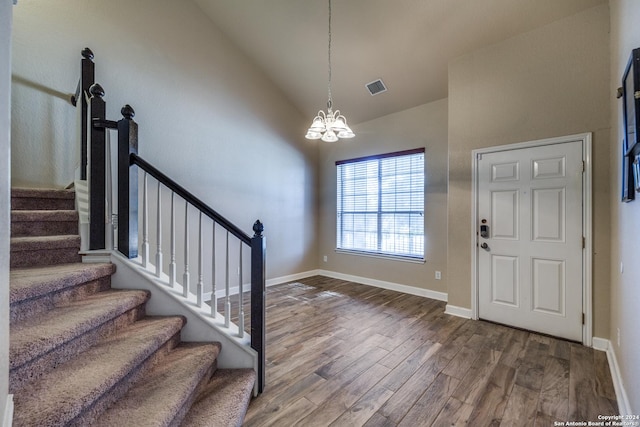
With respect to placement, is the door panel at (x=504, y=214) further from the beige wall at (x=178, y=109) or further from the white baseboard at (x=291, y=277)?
the white baseboard at (x=291, y=277)

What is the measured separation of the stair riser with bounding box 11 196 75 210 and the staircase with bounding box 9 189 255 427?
3 centimetres

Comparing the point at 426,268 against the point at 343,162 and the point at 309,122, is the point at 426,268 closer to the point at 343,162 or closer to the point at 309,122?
the point at 343,162

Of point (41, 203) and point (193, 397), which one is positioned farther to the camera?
point (41, 203)

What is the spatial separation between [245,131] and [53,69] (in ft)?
7.23

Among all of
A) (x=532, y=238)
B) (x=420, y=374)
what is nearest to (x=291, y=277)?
(x=420, y=374)

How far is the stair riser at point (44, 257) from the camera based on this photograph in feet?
5.50

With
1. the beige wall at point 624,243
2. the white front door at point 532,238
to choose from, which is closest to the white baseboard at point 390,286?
the white front door at point 532,238

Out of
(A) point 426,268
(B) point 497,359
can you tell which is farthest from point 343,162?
(B) point 497,359

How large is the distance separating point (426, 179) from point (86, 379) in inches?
165

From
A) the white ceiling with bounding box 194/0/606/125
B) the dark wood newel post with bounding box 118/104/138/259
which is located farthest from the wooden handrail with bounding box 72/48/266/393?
the white ceiling with bounding box 194/0/606/125

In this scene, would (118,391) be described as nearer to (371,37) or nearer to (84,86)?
(84,86)

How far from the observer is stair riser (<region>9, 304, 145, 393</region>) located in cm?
108

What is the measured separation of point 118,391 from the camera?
4.26 ft

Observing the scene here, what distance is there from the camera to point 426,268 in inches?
164
